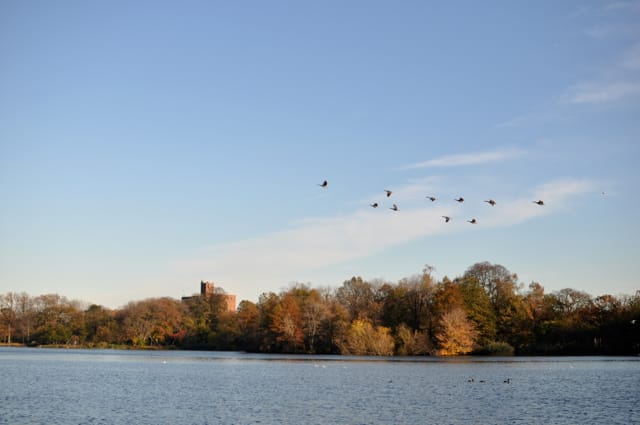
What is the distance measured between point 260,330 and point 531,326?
4061cm

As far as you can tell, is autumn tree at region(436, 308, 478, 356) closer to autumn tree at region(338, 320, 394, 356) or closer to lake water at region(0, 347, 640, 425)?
autumn tree at region(338, 320, 394, 356)

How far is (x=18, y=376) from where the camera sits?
150ft

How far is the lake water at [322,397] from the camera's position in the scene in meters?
26.7

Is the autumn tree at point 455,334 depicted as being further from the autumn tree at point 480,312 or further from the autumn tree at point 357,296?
the autumn tree at point 357,296

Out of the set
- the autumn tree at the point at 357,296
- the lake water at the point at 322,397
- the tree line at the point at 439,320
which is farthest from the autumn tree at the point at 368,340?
the lake water at the point at 322,397

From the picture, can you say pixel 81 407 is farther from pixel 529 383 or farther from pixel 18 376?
pixel 529 383

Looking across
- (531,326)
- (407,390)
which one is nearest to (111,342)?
(531,326)

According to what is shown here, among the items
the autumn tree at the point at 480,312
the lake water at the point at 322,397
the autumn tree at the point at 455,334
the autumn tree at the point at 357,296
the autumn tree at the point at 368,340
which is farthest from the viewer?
the autumn tree at the point at 357,296

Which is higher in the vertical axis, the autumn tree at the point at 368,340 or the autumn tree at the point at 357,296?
the autumn tree at the point at 357,296

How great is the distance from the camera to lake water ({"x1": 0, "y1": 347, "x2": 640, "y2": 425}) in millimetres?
26703

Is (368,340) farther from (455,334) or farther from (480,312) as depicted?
(480,312)

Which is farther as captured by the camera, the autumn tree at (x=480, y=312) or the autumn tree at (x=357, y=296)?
the autumn tree at (x=357, y=296)

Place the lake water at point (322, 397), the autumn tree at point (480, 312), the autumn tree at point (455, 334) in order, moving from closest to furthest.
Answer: the lake water at point (322, 397) < the autumn tree at point (455, 334) < the autumn tree at point (480, 312)

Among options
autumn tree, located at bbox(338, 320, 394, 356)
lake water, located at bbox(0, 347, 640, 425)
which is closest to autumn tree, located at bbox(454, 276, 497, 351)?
autumn tree, located at bbox(338, 320, 394, 356)
